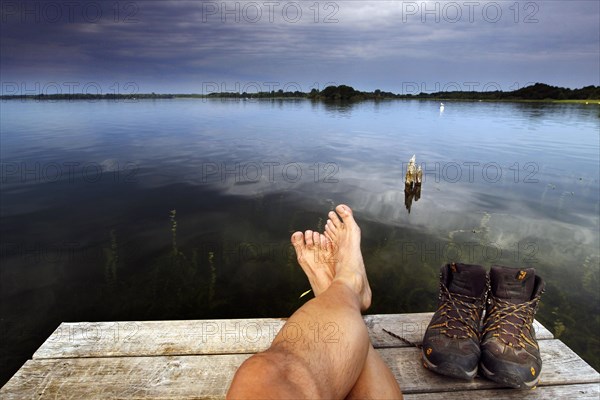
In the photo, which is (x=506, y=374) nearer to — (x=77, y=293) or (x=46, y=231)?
(x=77, y=293)

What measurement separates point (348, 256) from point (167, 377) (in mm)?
1630

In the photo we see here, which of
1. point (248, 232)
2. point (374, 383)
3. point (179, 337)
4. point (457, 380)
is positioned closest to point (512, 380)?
point (457, 380)

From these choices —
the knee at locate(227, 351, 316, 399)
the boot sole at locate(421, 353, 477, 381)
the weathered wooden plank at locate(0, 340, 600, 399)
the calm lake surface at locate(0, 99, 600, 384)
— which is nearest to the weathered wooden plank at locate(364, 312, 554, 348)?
the weathered wooden plank at locate(0, 340, 600, 399)

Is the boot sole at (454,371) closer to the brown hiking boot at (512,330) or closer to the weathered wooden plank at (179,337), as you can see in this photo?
the brown hiking boot at (512,330)

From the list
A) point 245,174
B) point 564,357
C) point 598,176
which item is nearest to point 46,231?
point 245,174

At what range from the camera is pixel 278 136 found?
2464 centimetres

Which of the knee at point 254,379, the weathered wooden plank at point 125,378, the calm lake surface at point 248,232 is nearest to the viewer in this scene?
the knee at point 254,379

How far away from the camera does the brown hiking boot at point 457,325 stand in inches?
81.8

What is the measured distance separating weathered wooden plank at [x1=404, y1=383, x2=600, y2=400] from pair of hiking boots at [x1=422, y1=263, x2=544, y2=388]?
0.07 meters

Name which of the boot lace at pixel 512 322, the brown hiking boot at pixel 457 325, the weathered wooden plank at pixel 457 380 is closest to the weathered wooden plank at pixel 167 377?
the weathered wooden plank at pixel 457 380

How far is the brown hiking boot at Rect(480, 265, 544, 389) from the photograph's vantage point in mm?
2010

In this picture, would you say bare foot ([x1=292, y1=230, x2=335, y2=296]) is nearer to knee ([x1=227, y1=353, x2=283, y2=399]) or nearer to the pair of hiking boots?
the pair of hiking boots

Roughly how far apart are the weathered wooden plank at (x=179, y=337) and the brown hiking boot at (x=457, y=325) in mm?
277

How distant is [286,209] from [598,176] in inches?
487
